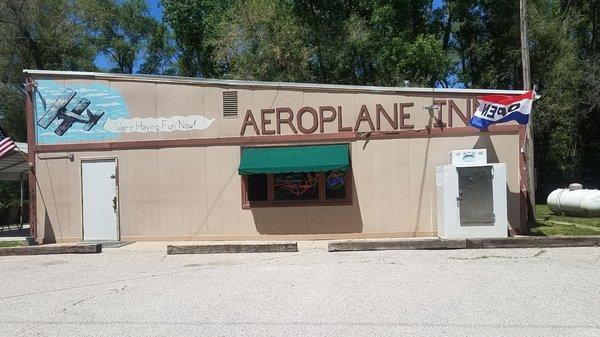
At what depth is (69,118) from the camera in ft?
45.6

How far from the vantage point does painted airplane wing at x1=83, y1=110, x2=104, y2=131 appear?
13766 millimetres

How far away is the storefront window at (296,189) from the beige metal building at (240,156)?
1.0 inches

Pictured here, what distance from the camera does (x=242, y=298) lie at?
7188 mm

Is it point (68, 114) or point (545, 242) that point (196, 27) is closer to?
point (68, 114)

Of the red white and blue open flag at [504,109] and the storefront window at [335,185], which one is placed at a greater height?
the red white and blue open flag at [504,109]

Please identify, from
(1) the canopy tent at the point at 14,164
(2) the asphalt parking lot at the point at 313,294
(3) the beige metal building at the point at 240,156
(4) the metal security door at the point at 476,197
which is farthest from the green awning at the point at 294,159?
(1) the canopy tent at the point at 14,164

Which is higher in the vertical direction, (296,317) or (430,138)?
(430,138)

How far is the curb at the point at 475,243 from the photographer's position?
10.5 m

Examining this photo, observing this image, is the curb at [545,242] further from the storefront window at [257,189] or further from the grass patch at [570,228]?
the storefront window at [257,189]

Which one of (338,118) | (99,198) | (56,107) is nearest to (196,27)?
(56,107)

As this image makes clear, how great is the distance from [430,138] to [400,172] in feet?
3.41

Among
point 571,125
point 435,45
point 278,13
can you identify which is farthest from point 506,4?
point 278,13

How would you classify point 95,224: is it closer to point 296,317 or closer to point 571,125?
point 296,317

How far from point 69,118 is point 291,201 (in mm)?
5947
